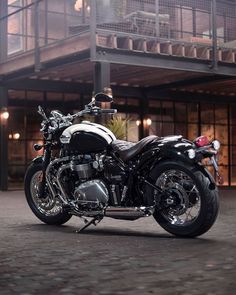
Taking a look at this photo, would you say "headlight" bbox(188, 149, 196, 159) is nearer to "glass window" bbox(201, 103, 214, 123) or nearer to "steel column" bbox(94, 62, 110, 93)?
"steel column" bbox(94, 62, 110, 93)

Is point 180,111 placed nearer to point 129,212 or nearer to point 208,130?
point 208,130

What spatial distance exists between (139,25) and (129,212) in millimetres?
7902

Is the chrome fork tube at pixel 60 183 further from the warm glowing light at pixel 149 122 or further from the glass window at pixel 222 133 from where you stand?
the glass window at pixel 222 133

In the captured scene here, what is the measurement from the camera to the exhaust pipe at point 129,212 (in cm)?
593

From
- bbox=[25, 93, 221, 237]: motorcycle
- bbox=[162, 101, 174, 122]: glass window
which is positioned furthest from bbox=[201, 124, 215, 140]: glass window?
bbox=[25, 93, 221, 237]: motorcycle

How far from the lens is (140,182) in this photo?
615cm

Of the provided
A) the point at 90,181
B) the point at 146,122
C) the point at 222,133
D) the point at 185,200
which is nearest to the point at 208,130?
the point at 222,133

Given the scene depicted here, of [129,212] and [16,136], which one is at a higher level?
[16,136]

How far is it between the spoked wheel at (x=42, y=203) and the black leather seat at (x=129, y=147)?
1082mm

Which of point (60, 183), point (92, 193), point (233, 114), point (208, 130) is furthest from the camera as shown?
point (233, 114)

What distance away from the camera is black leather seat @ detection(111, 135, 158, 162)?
19.8ft

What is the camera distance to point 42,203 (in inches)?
283

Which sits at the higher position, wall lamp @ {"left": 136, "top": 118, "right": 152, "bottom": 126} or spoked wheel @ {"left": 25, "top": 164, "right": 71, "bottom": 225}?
wall lamp @ {"left": 136, "top": 118, "right": 152, "bottom": 126}

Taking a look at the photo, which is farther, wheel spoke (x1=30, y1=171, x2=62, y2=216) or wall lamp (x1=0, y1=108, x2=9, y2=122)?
wall lamp (x1=0, y1=108, x2=9, y2=122)
